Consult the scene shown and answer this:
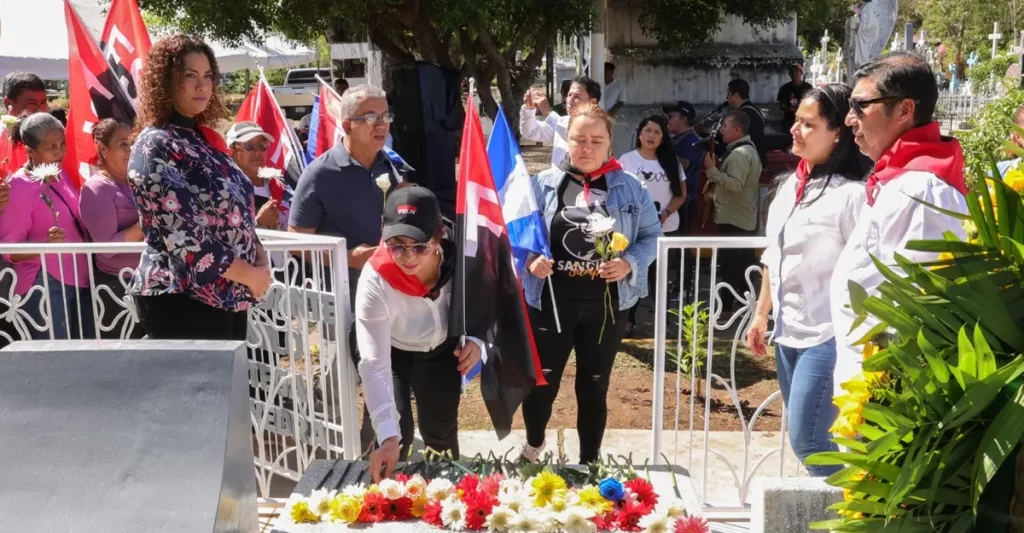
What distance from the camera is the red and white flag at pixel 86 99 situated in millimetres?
5371

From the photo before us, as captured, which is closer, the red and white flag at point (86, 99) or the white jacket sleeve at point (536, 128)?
the red and white flag at point (86, 99)

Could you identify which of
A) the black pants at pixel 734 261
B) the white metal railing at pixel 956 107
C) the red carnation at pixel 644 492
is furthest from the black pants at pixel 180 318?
the white metal railing at pixel 956 107

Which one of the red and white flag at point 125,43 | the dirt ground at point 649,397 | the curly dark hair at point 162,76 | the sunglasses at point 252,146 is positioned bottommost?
the dirt ground at point 649,397

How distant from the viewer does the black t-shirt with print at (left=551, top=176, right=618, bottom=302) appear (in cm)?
466

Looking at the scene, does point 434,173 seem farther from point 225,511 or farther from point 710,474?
point 225,511

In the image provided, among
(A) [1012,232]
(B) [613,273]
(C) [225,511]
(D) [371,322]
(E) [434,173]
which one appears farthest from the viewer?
(E) [434,173]

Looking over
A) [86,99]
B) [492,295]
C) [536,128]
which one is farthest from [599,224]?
[536,128]

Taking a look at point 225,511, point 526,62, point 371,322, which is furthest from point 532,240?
point 526,62

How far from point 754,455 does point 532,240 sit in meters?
2.03

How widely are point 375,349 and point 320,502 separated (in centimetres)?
98

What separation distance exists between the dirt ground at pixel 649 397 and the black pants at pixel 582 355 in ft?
3.31

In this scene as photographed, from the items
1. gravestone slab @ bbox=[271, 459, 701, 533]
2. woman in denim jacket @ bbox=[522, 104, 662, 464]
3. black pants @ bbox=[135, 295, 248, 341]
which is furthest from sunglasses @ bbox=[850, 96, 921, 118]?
black pants @ bbox=[135, 295, 248, 341]

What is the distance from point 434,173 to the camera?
654 centimetres

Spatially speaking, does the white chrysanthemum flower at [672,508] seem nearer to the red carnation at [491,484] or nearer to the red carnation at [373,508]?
the red carnation at [491,484]
